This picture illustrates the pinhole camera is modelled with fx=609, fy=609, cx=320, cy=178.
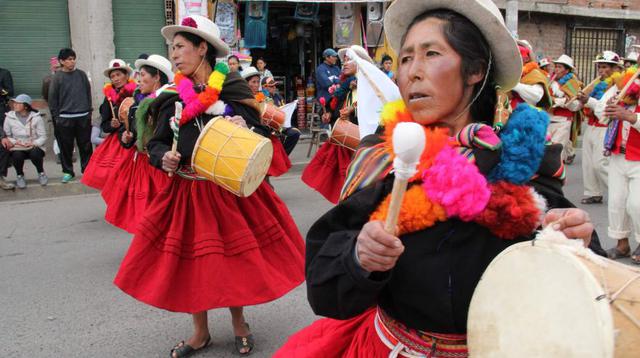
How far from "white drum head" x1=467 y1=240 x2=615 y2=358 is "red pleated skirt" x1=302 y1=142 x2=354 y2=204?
549 cm

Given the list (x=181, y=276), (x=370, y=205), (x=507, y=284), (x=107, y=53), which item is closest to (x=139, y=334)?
(x=181, y=276)

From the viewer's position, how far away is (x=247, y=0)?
13.7 m

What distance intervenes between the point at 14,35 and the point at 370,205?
12480 mm

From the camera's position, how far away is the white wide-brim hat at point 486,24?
1.78 meters

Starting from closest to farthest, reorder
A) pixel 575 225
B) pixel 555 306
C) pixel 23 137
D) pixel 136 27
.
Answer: pixel 555 306
pixel 575 225
pixel 23 137
pixel 136 27

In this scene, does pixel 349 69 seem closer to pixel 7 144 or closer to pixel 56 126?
pixel 7 144

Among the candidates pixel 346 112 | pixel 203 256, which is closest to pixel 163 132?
pixel 203 256

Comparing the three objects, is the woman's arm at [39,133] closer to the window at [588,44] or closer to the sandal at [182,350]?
the sandal at [182,350]

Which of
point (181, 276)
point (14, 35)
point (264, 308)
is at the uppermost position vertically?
point (14, 35)

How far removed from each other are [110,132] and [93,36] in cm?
552

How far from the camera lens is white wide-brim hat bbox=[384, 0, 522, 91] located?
1778 millimetres

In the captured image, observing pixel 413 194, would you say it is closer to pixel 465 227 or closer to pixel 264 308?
pixel 465 227

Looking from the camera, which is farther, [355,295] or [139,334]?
[139,334]

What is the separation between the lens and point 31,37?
40.3 feet
